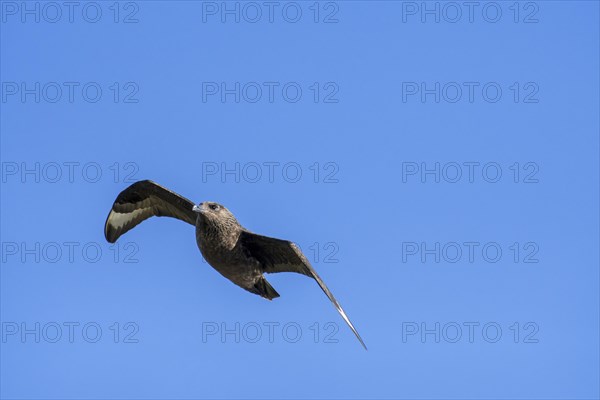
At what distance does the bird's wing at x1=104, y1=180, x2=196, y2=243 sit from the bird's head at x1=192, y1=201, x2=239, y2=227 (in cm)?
121

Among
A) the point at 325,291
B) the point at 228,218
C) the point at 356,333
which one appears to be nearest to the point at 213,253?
the point at 228,218

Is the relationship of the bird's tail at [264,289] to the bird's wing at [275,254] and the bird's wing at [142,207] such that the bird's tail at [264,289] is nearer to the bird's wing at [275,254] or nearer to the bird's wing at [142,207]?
the bird's wing at [275,254]

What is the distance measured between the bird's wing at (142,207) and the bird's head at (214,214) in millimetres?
1212

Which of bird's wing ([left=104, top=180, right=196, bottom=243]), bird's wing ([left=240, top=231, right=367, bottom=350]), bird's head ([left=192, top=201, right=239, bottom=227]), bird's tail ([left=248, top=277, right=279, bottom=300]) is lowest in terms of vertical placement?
bird's tail ([left=248, top=277, right=279, bottom=300])

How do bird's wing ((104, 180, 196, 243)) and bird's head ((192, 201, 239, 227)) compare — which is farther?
bird's wing ((104, 180, 196, 243))

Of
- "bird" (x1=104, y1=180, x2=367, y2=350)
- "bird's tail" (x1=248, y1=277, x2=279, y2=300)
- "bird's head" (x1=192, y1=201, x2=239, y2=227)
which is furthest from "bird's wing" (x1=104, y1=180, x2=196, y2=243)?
"bird's tail" (x1=248, y1=277, x2=279, y2=300)

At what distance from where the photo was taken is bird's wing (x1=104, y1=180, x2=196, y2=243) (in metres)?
13.5

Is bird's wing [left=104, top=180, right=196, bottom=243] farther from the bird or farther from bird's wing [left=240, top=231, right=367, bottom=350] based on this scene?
bird's wing [left=240, top=231, right=367, bottom=350]

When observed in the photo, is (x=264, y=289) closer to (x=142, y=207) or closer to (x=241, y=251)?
(x=241, y=251)

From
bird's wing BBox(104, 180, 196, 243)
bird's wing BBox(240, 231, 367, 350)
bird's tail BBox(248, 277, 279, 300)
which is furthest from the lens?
bird's wing BBox(104, 180, 196, 243)

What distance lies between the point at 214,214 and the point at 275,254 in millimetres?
1035

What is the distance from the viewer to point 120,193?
1388cm

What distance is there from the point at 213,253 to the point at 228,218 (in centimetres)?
51

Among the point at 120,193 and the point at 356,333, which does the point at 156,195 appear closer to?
the point at 120,193
